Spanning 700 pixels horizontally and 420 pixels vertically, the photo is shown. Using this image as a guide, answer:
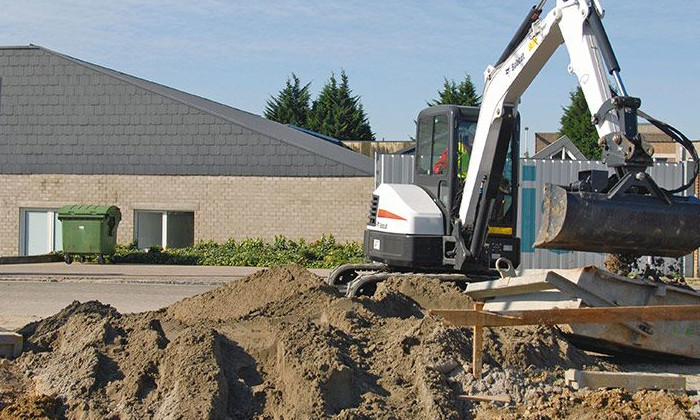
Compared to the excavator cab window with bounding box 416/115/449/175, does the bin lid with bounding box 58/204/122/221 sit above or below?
below

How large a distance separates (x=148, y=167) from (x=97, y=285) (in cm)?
1036

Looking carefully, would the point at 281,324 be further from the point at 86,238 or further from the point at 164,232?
the point at 164,232

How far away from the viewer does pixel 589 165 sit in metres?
24.5

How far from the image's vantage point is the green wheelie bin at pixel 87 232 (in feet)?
83.1

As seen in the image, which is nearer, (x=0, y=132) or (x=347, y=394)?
(x=347, y=394)

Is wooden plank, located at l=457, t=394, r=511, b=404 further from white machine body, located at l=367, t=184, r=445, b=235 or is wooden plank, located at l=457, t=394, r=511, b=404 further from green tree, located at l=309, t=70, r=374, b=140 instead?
green tree, located at l=309, t=70, r=374, b=140

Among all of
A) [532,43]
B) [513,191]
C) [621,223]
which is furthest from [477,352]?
[513,191]

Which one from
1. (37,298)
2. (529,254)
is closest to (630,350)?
(37,298)

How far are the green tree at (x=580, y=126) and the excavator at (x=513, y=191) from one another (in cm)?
4266

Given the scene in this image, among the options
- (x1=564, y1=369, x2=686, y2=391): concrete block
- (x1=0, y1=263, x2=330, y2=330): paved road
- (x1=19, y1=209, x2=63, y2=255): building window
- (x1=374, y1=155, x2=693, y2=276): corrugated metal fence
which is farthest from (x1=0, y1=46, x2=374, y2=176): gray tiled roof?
(x1=564, y1=369, x2=686, y2=391): concrete block

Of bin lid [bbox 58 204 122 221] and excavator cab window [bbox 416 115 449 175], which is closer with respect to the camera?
excavator cab window [bbox 416 115 449 175]

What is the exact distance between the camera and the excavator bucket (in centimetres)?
870

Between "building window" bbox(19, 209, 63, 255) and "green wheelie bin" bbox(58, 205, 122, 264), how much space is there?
417 centimetres

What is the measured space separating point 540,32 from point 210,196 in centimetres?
1994
